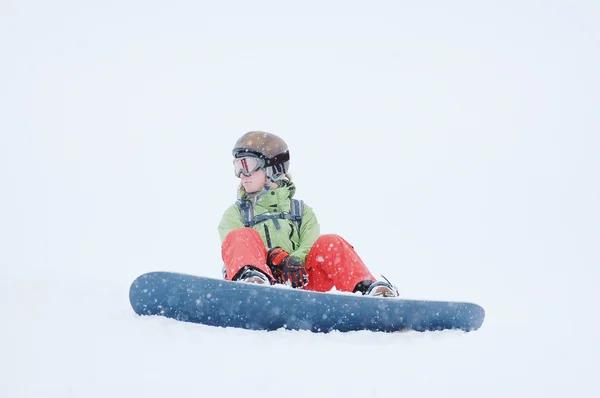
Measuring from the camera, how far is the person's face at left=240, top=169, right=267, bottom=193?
453 centimetres

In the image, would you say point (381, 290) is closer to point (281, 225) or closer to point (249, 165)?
point (281, 225)

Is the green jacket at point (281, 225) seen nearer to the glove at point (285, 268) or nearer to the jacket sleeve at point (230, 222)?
the jacket sleeve at point (230, 222)

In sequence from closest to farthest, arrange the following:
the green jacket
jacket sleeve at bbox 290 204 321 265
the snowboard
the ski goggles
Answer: the snowboard
jacket sleeve at bbox 290 204 321 265
the green jacket
the ski goggles

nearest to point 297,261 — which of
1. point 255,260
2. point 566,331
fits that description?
point 255,260

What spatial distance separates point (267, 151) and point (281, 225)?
56cm

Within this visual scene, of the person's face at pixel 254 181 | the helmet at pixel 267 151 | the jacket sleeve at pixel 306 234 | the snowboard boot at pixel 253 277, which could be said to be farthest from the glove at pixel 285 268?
the helmet at pixel 267 151

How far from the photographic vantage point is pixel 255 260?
3602 millimetres

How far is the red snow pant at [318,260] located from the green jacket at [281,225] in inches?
5.6

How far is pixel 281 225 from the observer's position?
438 cm

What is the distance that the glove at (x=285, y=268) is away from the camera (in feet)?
12.7

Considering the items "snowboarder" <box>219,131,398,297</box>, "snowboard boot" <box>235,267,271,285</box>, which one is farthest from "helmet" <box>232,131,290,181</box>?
"snowboard boot" <box>235,267,271,285</box>

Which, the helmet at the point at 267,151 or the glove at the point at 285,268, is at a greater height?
the helmet at the point at 267,151

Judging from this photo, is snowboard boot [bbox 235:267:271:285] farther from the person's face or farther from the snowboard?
the person's face

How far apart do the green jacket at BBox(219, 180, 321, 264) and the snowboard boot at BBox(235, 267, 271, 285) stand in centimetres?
69
